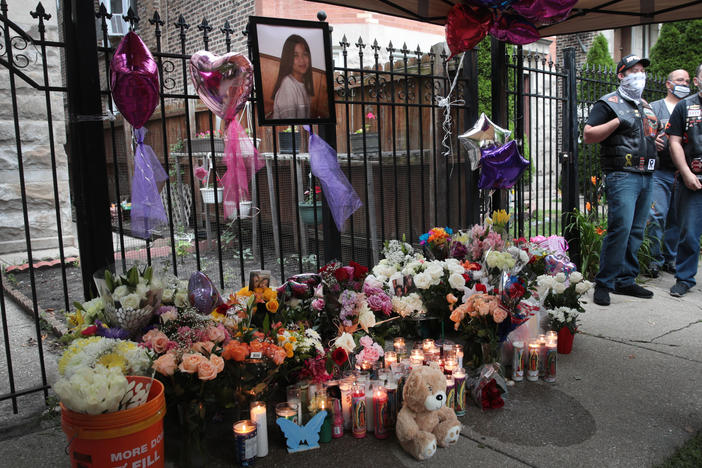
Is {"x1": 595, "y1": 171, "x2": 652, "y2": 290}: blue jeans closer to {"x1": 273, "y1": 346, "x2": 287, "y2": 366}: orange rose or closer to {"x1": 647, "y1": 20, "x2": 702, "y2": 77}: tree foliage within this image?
{"x1": 273, "y1": 346, "x2": 287, "y2": 366}: orange rose

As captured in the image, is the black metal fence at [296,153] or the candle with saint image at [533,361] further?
the candle with saint image at [533,361]

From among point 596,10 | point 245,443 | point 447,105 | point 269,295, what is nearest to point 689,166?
point 596,10

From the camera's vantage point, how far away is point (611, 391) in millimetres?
3014

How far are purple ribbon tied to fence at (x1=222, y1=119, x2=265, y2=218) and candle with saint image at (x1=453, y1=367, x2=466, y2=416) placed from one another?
1.59 metres

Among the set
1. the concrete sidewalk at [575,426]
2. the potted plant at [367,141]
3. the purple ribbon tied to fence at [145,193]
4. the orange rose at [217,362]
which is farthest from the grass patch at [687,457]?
the potted plant at [367,141]

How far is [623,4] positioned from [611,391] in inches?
98.7

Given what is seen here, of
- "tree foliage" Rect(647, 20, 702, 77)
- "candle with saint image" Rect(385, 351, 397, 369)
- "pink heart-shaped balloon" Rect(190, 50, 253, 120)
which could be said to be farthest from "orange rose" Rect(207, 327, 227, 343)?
"tree foliage" Rect(647, 20, 702, 77)

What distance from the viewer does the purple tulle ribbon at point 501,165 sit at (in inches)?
169

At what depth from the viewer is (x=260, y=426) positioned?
7.69 feet

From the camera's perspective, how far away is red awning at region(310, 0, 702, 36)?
140 inches

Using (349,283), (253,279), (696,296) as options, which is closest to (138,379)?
(253,279)

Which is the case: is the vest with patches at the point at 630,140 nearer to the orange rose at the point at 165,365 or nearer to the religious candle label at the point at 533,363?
the religious candle label at the point at 533,363

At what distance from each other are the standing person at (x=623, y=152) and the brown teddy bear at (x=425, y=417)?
2.90 meters

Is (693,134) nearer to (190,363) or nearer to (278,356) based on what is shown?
(278,356)
